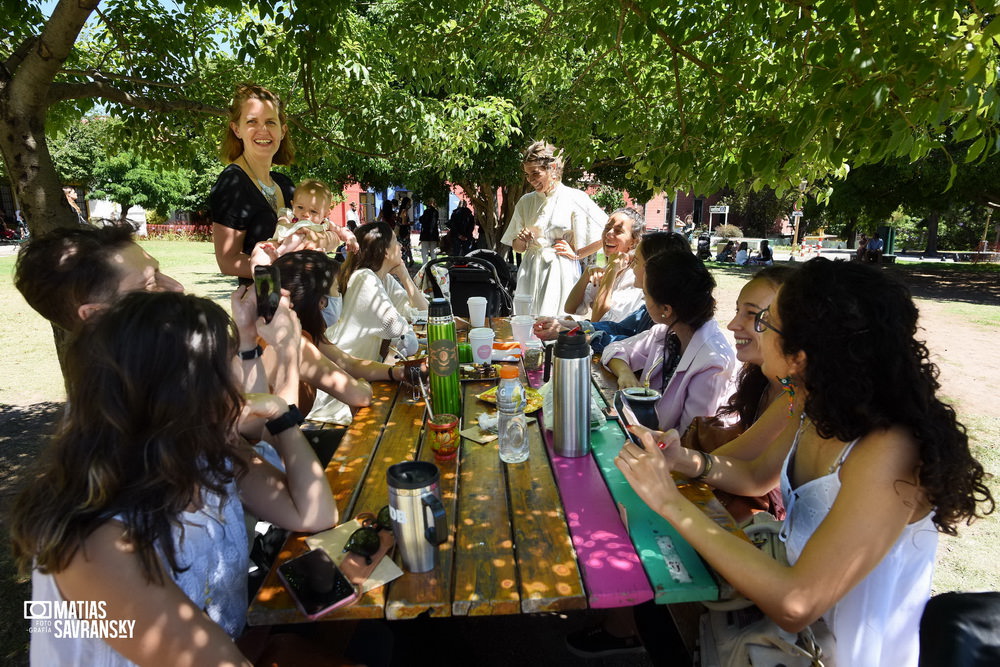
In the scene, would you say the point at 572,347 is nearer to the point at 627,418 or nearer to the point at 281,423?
the point at 627,418

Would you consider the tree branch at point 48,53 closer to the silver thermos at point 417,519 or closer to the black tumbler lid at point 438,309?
the black tumbler lid at point 438,309

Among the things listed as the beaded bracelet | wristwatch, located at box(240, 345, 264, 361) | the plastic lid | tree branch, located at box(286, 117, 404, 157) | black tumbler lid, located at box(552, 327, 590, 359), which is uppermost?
tree branch, located at box(286, 117, 404, 157)

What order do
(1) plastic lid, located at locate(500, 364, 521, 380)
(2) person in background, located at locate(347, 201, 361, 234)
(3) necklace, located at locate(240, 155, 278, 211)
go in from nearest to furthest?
(1) plastic lid, located at locate(500, 364, 521, 380) → (3) necklace, located at locate(240, 155, 278, 211) → (2) person in background, located at locate(347, 201, 361, 234)

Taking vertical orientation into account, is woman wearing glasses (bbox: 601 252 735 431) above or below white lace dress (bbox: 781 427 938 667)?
above

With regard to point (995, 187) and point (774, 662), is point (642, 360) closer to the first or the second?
point (774, 662)

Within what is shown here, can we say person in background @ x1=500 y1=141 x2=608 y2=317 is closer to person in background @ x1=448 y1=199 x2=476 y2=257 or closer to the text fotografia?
the text fotografia

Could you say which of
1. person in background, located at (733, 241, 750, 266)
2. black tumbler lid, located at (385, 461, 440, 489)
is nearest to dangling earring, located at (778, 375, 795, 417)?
black tumbler lid, located at (385, 461, 440, 489)

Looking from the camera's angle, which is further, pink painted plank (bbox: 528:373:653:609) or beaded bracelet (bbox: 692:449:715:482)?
beaded bracelet (bbox: 692:449:715:482)

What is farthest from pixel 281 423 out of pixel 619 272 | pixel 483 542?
pixel 619 272

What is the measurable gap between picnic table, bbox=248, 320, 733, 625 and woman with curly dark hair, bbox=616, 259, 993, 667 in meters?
0.14

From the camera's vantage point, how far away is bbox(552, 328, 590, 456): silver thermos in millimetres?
2074

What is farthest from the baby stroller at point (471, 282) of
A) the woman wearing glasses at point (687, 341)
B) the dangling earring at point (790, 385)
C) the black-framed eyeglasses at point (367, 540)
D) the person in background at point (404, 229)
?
the person in background at point (404, 229)

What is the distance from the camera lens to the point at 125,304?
1332 mm

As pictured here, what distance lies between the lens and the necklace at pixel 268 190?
3275mm
